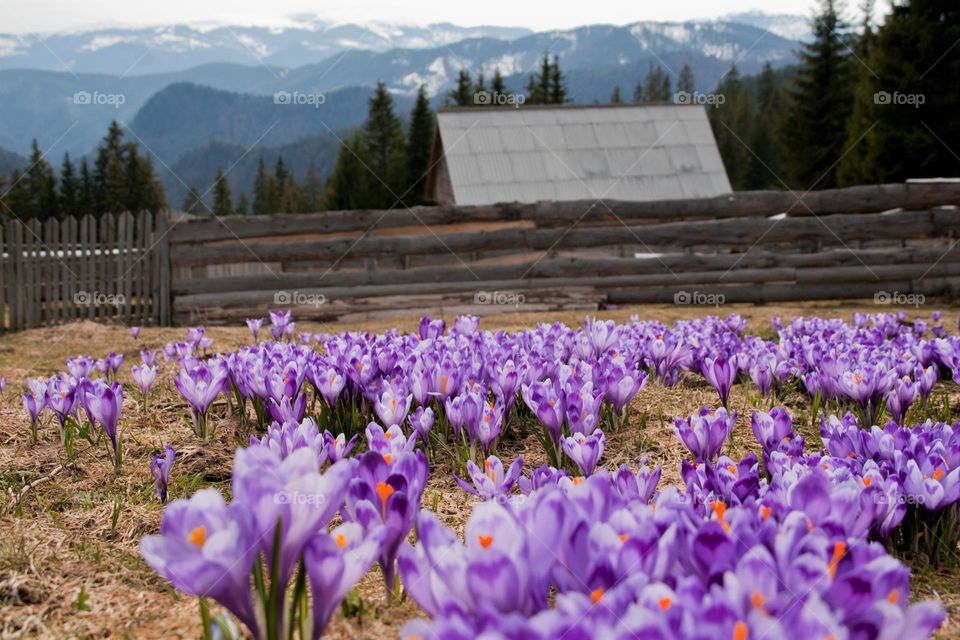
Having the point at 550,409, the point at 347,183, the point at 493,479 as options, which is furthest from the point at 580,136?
the point at 347,183

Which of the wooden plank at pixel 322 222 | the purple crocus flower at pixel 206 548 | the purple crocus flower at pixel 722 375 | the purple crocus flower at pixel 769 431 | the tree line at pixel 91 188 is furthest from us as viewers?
the tree line at pixel 91 188

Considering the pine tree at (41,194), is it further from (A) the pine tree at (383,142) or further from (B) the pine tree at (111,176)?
(A) the pine tree at (383,142)

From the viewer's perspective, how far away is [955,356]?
359 centimetres

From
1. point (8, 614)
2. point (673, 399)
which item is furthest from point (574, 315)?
point (8, 614)

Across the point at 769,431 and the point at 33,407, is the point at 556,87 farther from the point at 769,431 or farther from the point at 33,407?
the point at 769,431

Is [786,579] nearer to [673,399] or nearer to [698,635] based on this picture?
[698,635]

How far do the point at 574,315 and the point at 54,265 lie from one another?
248 inches

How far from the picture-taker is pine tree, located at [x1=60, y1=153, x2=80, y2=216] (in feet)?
187

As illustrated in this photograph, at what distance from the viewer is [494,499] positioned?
133 centimetres

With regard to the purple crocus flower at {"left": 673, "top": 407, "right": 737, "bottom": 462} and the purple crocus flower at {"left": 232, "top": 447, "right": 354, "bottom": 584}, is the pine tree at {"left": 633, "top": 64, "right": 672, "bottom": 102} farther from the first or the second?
the purple crocus flower at {"left": 232, "top": 447, "right": 354, "bottom": 584}

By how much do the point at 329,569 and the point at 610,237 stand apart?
873 centimetres

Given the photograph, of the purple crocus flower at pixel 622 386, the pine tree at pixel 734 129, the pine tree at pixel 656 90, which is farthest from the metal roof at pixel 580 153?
the pine tree at pixel 656 90

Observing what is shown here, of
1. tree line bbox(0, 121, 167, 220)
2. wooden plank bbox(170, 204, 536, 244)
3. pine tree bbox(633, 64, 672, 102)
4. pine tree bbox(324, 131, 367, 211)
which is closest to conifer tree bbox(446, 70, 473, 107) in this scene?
pine tree bbox(324, 131, 367, 211)

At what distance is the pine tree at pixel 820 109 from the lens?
1321 inches
